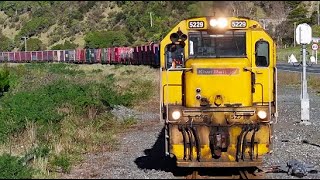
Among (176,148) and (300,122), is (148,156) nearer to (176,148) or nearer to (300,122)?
(176,148)

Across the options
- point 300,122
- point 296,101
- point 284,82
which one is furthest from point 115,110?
point 284,82

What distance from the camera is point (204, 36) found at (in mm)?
10648

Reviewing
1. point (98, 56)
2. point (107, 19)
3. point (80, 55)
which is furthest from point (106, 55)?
point (107, 19)

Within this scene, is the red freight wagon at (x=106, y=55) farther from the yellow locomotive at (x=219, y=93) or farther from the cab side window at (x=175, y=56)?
the yellow locomotive at (x=219, y=93)

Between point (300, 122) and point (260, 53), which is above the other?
point (260, 53)

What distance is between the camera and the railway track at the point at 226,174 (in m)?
9.95

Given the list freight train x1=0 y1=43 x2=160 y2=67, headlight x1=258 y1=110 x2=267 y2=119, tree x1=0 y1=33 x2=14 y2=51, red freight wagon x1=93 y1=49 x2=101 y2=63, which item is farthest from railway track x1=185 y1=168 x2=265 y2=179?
red freight wagon x1=93 y1=49 x2=101 y2=63

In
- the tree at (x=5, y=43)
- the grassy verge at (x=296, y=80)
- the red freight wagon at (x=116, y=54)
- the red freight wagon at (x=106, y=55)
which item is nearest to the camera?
the tree at (x=5, y=43)

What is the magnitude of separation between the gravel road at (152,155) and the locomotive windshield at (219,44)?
7.81 feet

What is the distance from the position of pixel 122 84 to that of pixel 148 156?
21532 millimetres

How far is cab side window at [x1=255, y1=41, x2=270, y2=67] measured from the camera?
10680 mm

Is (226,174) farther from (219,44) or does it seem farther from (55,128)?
(55,128)

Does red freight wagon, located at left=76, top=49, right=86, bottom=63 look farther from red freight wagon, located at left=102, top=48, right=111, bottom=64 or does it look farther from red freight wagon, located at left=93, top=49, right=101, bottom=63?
red freight wagon, located at left=102, top=48, right=111, bottom=64

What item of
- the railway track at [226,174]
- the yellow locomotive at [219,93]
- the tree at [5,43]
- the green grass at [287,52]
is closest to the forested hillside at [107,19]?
the tree at [5,43]
